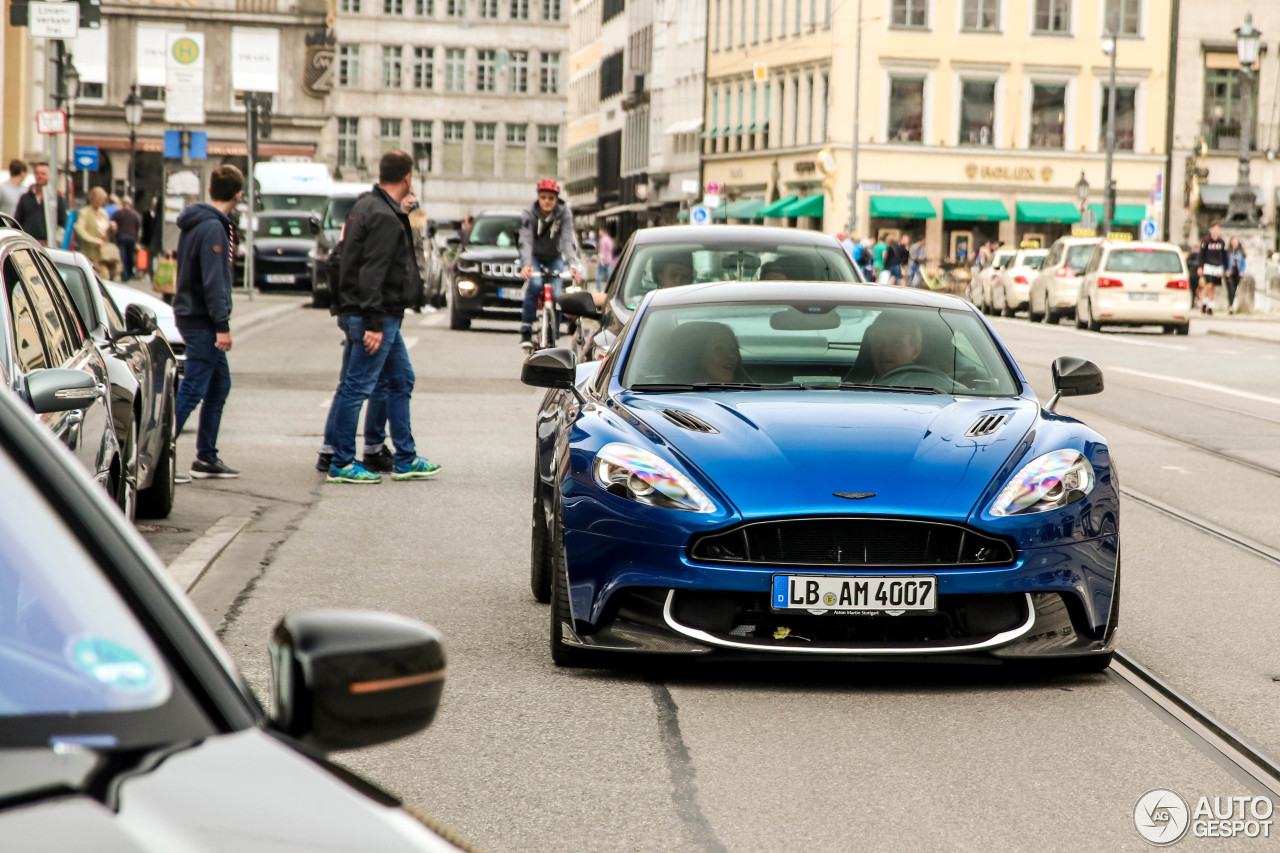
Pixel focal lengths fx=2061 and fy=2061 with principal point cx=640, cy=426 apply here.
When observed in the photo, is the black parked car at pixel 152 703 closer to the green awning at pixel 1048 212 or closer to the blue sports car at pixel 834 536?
the blue sports car at pixel 834 536

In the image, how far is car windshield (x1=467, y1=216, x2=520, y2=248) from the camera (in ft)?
97.9

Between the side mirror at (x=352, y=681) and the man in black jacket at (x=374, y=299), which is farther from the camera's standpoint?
the man in black jacket at (x=374, y=299)

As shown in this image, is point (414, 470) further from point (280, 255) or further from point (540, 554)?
point (280, 255)

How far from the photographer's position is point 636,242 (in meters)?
13.4

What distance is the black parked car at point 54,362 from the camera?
5.95 m

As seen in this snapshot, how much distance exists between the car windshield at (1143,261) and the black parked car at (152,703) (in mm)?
35047

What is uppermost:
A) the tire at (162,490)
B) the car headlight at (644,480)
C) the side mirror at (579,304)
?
the side mirror at (579,304)

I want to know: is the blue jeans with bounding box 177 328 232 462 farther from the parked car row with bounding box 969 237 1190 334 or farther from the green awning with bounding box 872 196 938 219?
the green awning with bounding box 872 196 938 219

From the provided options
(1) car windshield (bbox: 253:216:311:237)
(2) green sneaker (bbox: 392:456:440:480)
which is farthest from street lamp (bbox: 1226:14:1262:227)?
(2) green sneaker (bbox: 392:456:440:480)

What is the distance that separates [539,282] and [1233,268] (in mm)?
27795

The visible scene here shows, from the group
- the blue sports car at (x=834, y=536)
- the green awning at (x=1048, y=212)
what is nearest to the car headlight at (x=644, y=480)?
the blue sports car at (x=834, y=536)

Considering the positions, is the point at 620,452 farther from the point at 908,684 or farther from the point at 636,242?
the point at 636,242

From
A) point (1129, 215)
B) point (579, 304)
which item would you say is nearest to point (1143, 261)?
point (579, 304)

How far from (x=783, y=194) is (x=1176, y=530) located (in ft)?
222
